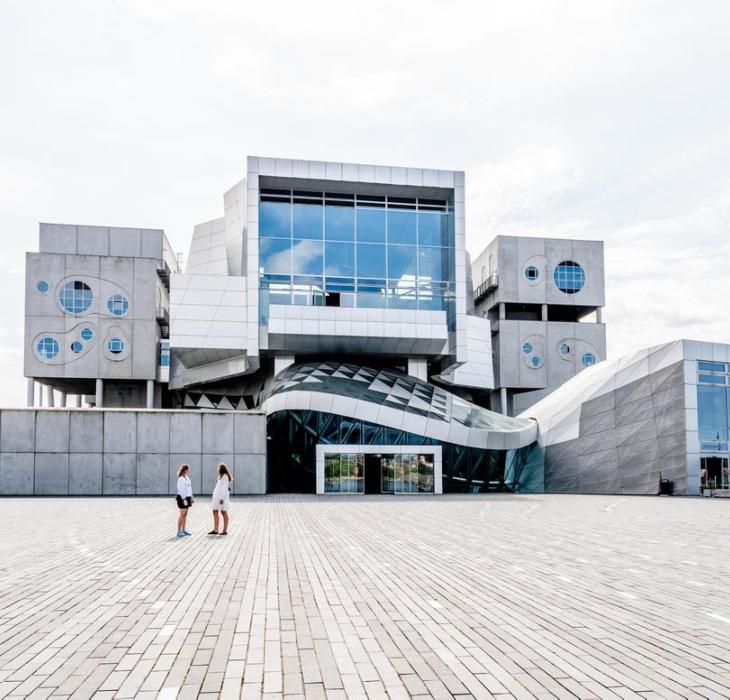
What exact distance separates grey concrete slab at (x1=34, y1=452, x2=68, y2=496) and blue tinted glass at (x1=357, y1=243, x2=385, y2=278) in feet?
61.7

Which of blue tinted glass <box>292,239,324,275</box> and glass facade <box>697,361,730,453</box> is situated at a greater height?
blue tinted glass <box>292,239,324,275</box>

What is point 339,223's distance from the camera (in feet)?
135

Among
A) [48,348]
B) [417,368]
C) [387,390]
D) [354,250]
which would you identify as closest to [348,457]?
[387,390]

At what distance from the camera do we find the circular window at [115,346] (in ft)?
178

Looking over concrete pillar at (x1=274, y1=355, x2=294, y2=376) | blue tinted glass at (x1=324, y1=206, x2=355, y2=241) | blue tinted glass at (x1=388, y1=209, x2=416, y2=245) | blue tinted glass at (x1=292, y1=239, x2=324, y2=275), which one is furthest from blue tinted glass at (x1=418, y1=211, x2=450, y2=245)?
concrete pillar at (x1=274, y1=355, x2=294, y2=376)

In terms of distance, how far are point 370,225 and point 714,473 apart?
72.7 feet

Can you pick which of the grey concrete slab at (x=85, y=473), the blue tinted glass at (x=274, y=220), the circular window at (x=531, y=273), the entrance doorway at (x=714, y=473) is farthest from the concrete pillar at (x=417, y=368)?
the circular window at (x=531, y=273)

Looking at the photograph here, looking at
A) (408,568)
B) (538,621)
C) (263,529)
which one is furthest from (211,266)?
(538,621)

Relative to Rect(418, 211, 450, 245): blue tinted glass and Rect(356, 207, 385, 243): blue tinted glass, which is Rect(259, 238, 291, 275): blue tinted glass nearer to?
Rect(356, 207, 385, 243): blue tinted glass

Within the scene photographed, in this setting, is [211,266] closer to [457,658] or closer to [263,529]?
[263,529]

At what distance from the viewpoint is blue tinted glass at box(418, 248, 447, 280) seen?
41.5m

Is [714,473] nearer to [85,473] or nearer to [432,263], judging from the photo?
[432,263]

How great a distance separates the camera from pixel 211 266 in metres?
53.0

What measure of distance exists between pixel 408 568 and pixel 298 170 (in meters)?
32.4
